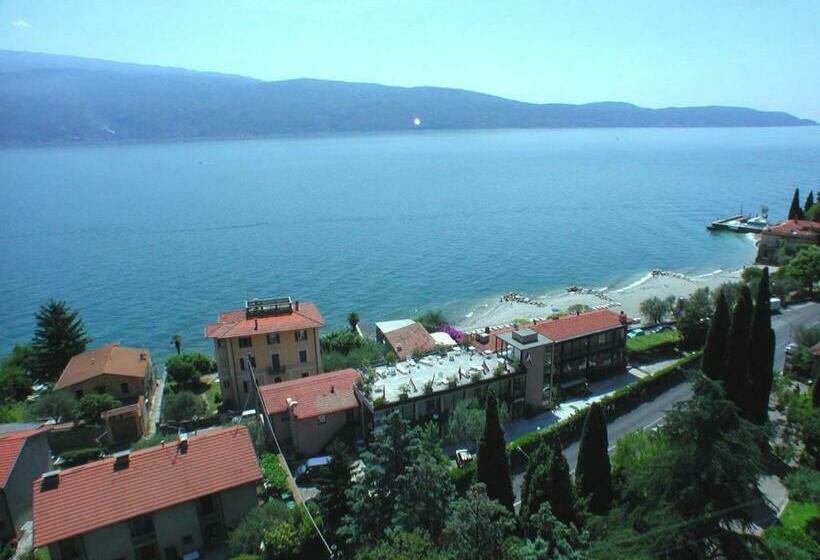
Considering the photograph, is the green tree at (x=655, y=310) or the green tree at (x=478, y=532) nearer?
the green tree at (x=478, y=532)

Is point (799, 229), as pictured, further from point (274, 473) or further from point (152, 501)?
point (152, 501)

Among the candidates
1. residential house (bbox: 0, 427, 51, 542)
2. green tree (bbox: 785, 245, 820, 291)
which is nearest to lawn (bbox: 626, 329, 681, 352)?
green tree (bbox: 785, 245, 820, 291)

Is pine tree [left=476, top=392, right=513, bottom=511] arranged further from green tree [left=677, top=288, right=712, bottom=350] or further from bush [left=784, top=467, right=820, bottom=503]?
green tree [left=677, top=288, right=712, bottom=350]

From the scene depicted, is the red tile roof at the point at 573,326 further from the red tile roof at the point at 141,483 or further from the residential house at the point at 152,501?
the residential house at the point at 152,501

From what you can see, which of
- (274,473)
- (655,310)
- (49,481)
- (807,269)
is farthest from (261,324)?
(807,269)

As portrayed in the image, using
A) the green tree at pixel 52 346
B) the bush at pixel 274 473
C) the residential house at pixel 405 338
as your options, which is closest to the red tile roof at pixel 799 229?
the residential house at pixel 405 338
